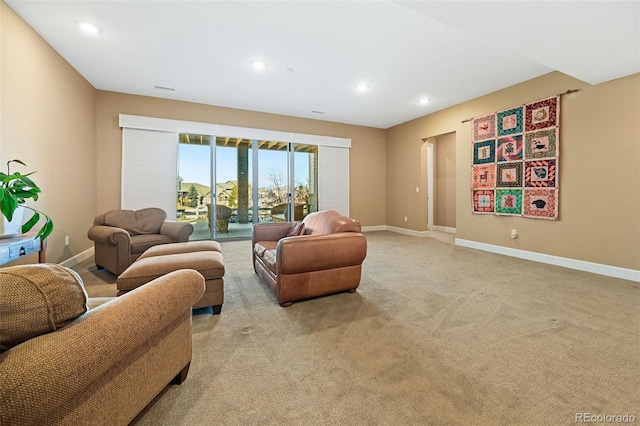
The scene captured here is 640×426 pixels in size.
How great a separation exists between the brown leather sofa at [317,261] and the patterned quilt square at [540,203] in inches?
129

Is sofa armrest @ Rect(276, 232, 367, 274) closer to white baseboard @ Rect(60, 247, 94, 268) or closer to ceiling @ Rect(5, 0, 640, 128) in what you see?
ceiling @ Rect(5, 0, 640, 128)

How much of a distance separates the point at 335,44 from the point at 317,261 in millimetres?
2656

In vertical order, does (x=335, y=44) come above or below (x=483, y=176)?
above

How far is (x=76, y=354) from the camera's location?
0.80 meters

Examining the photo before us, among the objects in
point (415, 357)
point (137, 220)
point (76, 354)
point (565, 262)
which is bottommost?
point (415, 357)

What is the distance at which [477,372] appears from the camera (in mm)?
1572

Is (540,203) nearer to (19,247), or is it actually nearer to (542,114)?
(542,114)

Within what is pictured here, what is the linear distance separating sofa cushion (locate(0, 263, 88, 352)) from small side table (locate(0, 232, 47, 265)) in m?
1.86

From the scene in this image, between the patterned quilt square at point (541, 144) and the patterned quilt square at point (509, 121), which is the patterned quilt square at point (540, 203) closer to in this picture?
the patterned quilt square at point (541, 144)

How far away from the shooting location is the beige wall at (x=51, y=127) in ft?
8.82

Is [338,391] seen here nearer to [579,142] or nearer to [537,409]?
[537,409]

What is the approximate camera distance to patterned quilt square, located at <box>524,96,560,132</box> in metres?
3.97

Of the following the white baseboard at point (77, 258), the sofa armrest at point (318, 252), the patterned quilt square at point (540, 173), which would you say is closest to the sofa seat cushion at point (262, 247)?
the sofa armrest at point (318, 252)

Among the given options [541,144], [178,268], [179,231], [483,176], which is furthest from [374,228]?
[178,268]
